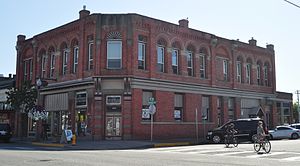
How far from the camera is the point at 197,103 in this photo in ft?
116

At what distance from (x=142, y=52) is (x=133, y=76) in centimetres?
289

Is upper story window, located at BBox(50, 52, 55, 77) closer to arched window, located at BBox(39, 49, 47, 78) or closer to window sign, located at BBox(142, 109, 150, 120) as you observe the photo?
arched window, located at BBox(39, 49, 47, 78)

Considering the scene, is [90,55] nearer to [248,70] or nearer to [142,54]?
[142,54]

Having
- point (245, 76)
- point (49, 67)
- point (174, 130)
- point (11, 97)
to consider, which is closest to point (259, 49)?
point (245, 76)

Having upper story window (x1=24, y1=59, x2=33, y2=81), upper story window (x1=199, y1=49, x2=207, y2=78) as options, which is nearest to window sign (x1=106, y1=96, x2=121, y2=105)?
upper story window (x1=199, y1=49, x2=207, y2=78)

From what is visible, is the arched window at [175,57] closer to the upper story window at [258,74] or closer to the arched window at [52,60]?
the arched window at [52,60]

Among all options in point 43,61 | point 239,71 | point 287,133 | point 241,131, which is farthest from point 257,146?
point 43,61

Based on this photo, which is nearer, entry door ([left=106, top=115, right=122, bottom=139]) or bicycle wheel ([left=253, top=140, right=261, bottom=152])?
bicycle wheel ([left=253, top=140, right=261, bottom=152])

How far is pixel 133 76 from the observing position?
97.4 ft

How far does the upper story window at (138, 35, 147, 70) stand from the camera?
31.2 metres

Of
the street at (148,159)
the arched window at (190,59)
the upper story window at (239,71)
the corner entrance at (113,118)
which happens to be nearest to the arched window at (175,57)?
the arched window at (190,59)

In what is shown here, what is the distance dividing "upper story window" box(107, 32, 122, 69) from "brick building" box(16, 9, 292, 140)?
83mm

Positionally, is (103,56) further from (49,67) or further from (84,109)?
(49,67)

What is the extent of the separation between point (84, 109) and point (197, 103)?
36.0 feet
